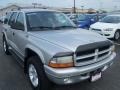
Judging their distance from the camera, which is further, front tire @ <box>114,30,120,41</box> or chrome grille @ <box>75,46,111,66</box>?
front tire @ <box>114,30,120,41</box>

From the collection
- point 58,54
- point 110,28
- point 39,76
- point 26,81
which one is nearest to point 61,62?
point 58,54

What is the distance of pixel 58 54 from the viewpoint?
10.4 ft

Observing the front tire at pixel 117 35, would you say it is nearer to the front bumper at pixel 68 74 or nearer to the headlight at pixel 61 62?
the front bumper at pixel 68 74

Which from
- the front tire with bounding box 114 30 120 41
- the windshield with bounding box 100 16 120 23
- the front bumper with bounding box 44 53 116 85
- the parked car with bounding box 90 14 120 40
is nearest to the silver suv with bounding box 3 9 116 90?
the front bumper with bounding box 44 53 116 85

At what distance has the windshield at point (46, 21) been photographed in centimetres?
455

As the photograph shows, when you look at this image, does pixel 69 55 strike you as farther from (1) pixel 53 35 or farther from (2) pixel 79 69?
(1) pixel 53 35

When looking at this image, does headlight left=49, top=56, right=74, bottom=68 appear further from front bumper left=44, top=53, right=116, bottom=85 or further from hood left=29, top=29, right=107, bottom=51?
hood left=29, top=29, right=107, bottom=51

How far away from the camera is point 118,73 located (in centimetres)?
510

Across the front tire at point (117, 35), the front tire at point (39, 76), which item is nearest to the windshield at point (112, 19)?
the front tire at point (117, 35)

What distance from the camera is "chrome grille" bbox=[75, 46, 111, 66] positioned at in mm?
3313

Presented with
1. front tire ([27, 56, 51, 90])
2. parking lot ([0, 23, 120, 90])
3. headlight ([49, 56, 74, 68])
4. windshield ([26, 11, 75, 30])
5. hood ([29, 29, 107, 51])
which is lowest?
parking lot ([0, 23, 120, 90])

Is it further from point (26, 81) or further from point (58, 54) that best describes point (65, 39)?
point (26, 81)

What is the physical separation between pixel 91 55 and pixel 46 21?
5.84 feet

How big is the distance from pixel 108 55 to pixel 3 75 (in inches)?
113
